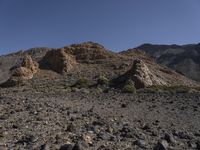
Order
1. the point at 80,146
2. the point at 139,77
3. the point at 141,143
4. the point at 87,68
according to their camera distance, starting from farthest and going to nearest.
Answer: the point at 87,68 < the point at 139,77 < the point at 141,143 < the point at 80,146

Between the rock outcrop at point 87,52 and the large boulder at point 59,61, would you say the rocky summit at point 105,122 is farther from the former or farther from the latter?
the rock outcrop at point 87,52

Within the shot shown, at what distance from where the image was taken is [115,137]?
1107 centimetres

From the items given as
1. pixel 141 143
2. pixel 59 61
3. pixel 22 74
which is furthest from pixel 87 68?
pixel 141 143

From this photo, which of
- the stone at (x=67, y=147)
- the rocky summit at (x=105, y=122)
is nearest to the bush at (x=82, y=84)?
the rocky summit at (x=105, y=122)

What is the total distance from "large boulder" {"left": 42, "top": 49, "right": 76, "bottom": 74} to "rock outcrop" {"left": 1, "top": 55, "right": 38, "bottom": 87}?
170 centimetres

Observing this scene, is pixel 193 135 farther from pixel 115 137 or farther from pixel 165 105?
pixel 165 105

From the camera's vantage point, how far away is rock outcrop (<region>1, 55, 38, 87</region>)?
1458 inches

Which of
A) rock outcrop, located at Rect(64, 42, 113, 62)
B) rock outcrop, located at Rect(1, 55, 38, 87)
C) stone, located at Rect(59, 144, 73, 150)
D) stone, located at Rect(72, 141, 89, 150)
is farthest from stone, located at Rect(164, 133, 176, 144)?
rock outcrop, located at Rect(64, 42, 113, 62)

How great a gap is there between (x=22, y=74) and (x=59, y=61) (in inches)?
257

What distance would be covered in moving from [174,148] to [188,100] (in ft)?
43.8

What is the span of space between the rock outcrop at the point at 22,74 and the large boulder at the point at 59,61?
1704 millimetres

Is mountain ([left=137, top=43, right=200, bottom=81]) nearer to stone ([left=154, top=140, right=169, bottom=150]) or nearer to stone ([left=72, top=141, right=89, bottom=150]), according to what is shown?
stone ([left=154, top=140, right=169, bottom=150])

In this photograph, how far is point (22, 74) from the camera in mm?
39438

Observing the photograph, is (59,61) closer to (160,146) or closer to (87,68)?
(87,68)
